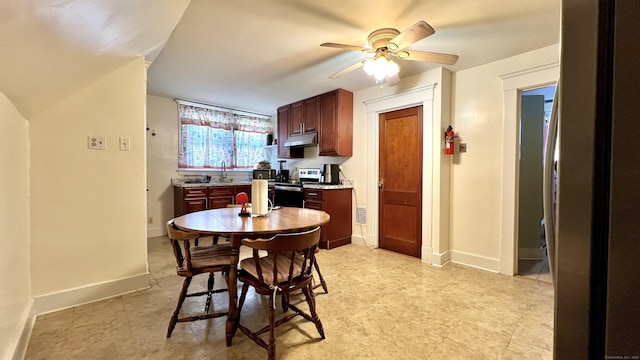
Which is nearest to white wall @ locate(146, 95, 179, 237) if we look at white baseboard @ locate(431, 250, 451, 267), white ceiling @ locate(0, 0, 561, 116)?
white ceiling @ locate(0, 0, 561, 116)

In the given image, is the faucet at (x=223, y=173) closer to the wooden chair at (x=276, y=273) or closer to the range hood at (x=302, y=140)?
the range hood at (x=302, y=140)

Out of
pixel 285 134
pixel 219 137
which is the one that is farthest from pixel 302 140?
pixel 219 137

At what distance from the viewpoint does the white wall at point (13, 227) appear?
1396 millimetres

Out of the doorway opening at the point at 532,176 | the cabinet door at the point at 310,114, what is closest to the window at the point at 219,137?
the cabinet door at the point at 310,114

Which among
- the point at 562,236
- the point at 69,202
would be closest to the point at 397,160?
the point at 562,236

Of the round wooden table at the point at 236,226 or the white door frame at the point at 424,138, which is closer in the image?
the round wooden table at the point at 236,226

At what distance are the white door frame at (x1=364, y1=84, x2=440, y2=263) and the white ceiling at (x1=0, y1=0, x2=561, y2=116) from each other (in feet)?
0.97

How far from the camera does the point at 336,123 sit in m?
3.90

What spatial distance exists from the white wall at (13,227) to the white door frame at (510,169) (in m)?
3.89

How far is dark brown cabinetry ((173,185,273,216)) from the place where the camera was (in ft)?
13.6

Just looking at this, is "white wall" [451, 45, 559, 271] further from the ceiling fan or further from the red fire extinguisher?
the ceiling fan

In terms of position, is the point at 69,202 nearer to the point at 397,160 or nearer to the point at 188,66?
the point at 188,66

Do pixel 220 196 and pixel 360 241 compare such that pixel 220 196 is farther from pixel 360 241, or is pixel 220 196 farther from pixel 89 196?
pixel 360 241

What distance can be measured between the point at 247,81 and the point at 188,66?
732 millimetres
